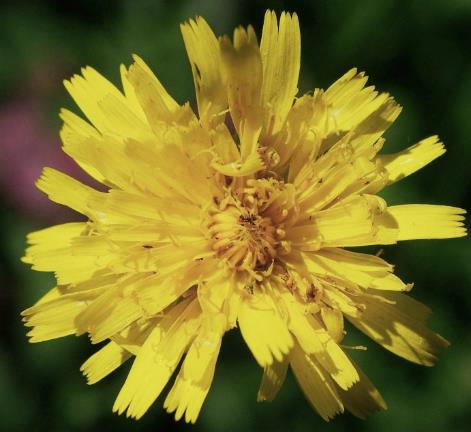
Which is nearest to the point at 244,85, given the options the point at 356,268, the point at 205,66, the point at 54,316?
the point at 205,66

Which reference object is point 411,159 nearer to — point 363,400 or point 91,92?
point 363,400

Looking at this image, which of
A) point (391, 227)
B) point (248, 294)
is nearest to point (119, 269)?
point (248, 294)

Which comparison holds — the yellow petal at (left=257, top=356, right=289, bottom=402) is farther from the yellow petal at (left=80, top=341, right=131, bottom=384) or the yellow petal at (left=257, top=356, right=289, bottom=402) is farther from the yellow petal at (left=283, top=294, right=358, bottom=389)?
the yellow petal at (left=80, top=341, right=131, bottom=384)

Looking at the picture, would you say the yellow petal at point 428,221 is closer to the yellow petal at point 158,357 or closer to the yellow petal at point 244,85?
the yellow petal at point 244,85

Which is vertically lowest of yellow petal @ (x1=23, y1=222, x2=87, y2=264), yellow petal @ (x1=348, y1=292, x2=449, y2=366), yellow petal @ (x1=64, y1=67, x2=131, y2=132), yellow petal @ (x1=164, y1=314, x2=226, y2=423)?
yellow petal @ (x1=348, y1=292, x2=449, y2=366)

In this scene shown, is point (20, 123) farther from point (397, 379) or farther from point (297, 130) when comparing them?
point (397, 379)

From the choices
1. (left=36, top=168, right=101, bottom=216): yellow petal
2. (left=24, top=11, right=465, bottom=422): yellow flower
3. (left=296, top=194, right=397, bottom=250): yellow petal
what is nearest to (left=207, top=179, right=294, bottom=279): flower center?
(left=24, top=11, right=465, bottom=422): yellow flower
